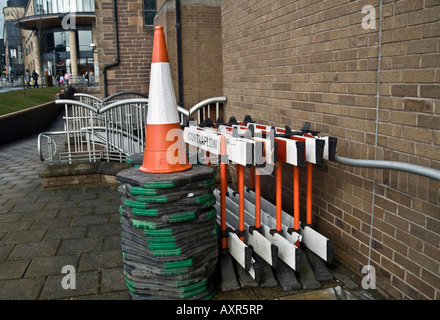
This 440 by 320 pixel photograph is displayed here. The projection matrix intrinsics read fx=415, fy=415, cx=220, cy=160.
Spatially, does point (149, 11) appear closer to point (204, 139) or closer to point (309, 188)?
point (204, 139)

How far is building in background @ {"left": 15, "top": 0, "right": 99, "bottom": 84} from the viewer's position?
5231 cm

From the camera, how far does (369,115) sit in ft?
10.4

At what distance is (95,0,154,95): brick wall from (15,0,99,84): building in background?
40.3 meters

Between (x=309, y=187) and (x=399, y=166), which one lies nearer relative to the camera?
(x=399, y=166)

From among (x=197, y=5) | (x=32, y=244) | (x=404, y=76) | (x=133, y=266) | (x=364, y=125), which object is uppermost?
(x=197, y=5)

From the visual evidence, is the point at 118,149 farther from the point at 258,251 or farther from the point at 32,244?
the point at 258,251

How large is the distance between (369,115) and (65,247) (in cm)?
326

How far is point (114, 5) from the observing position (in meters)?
12.7

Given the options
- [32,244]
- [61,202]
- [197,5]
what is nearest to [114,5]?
[197,5]

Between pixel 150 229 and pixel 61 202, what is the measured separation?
358 centimetres

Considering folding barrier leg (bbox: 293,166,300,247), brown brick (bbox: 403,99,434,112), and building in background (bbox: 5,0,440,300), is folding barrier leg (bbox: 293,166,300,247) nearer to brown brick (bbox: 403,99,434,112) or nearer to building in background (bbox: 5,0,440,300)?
building in background (bbox: 5,0,440,300)

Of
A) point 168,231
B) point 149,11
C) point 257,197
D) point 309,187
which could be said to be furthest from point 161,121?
point 149,11

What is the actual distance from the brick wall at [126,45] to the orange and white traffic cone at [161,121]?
9.90 meters

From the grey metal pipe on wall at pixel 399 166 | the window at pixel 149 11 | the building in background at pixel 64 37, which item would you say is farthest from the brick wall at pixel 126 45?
the building in background at pixel 64 37
